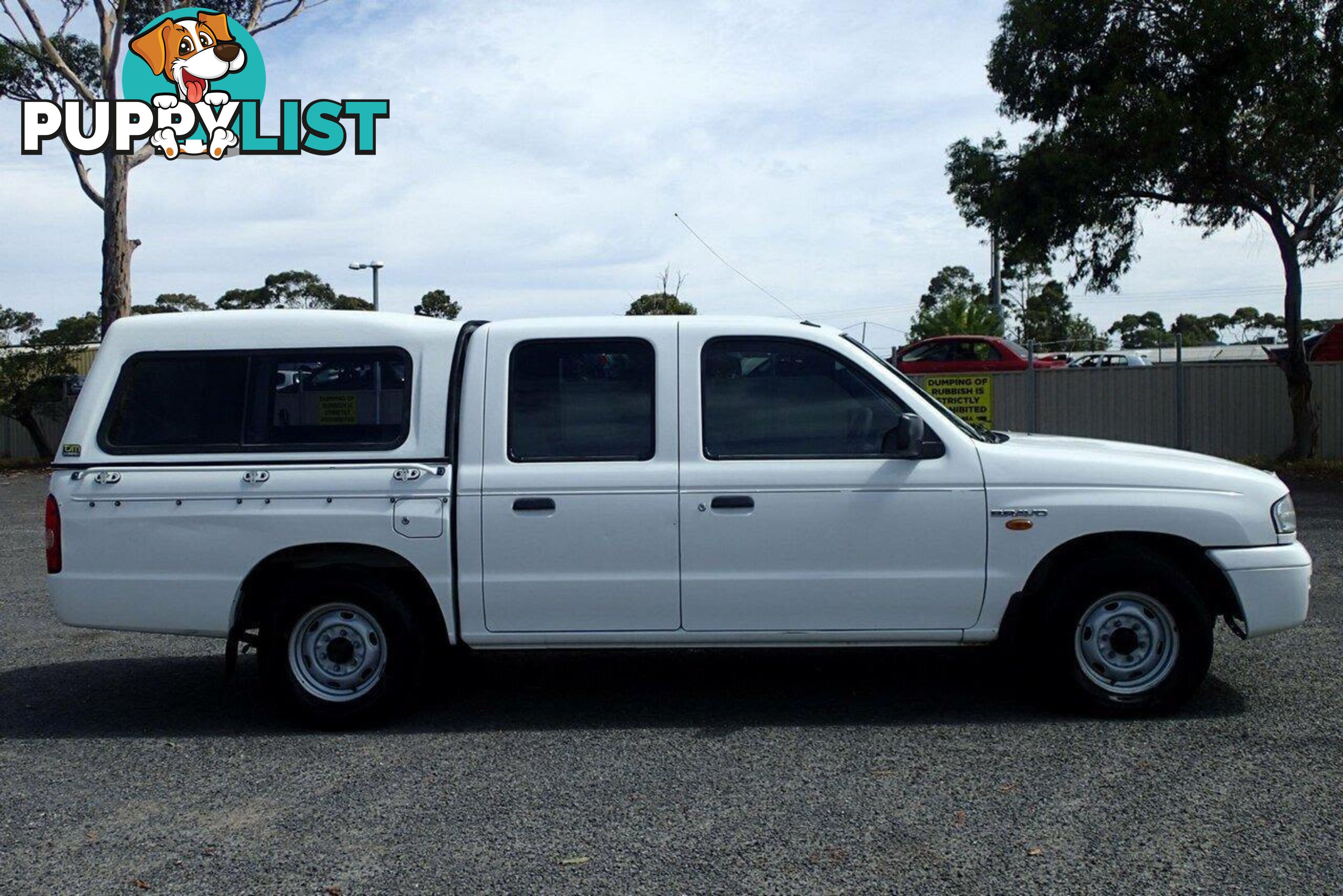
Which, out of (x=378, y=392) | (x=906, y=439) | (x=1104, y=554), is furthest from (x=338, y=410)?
(x=1104, y=554)

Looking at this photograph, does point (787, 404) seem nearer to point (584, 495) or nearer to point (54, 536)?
point (584, 495)

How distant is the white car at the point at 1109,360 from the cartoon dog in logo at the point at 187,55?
16994 millimetres

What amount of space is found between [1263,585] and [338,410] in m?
4.35

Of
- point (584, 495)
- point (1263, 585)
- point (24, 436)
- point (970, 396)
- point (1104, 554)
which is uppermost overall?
point (970, 396)

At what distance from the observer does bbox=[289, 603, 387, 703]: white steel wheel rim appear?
19.4 feet

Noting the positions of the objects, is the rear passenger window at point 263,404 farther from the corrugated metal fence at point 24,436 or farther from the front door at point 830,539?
the corrugated metal fence at point 24,436

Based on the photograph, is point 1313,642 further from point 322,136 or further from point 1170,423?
point 322,136

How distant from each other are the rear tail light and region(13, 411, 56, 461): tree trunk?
22650 millimetres

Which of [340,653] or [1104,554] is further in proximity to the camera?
[340,653]

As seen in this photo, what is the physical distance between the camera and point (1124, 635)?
581 cm

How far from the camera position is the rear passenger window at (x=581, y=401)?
586 cm

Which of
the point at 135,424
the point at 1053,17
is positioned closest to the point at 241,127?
the point at 1053,17

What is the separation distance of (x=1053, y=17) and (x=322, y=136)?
437 inches

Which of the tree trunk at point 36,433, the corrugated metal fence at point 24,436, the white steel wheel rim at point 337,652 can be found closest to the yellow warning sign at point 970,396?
the white steel wheel rim at point 337,652
